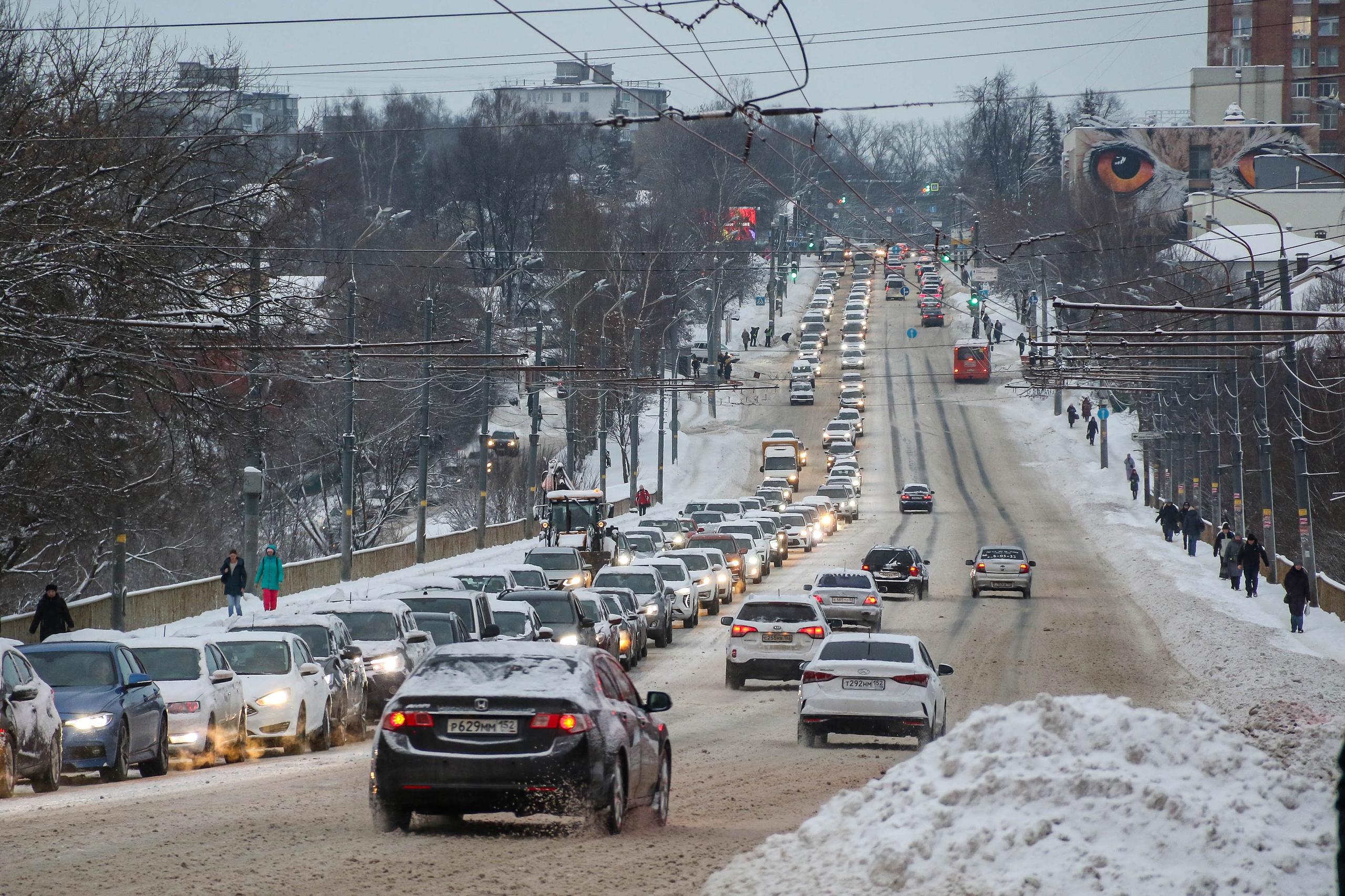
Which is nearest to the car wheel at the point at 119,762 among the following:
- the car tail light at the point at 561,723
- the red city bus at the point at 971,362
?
the car tail light at the point at 561,723

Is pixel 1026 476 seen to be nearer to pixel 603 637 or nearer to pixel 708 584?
pixel 708 584

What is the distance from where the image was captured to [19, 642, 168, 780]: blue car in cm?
Result: 1636

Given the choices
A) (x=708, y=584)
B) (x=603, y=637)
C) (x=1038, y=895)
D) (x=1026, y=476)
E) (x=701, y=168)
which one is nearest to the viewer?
(x=1038, y=895)

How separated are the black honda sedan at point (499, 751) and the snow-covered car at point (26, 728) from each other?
4.69m

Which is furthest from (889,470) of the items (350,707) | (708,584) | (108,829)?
(108,829)

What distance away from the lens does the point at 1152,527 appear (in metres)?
67.9

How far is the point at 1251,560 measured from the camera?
139ft

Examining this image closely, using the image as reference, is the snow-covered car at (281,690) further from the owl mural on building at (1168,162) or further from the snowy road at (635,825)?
the owl mural on building at (1168,162)

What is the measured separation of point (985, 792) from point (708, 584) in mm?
33265

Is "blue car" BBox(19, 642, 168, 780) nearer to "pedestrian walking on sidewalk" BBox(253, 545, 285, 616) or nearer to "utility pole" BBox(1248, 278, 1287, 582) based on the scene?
"pedestrian walking on sidewalk" BBox(253, 545, 285, 616)

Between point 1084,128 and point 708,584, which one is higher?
point 1084,128

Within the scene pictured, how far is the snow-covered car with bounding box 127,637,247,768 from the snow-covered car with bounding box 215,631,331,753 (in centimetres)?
29

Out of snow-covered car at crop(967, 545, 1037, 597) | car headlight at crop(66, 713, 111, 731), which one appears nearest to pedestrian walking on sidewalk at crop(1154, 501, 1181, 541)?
snow-covered car at crop(967, 545, 1037, 597)

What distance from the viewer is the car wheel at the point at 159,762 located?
1744 cm
